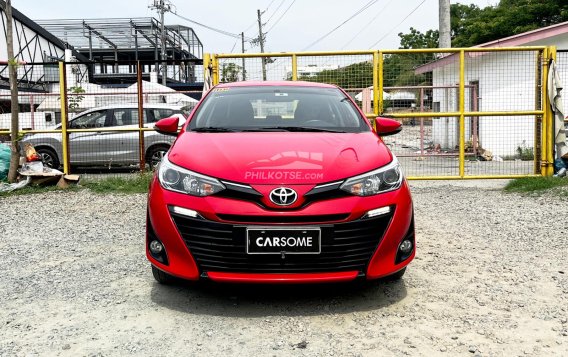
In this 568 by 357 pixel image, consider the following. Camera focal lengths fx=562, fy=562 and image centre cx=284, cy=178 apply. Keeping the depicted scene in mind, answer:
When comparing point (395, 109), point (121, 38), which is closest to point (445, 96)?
point (395, 109)

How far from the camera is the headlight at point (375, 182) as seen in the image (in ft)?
11.1

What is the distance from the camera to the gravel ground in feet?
9.86

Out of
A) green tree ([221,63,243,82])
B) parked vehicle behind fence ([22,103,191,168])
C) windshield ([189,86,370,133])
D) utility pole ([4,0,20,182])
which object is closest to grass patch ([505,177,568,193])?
windshield ([189,86,370,133])

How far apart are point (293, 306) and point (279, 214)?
0.70 metres

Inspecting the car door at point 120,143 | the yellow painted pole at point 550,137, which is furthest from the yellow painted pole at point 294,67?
the yellow painted pole at point 550,137

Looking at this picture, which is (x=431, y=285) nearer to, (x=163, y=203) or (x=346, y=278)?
(x=346, y=278)

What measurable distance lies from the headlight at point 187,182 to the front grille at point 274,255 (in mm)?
172

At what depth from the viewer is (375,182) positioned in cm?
347

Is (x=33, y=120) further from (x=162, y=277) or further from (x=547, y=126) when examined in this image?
(x=547, y=126)

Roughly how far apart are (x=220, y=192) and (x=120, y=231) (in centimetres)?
298

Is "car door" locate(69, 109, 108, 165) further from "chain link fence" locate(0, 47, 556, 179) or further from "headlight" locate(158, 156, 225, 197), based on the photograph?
"headlight" locate(158, 156, 225, 197)

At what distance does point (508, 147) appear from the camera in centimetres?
1224

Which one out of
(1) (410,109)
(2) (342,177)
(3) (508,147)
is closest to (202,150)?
(2) (342,177)

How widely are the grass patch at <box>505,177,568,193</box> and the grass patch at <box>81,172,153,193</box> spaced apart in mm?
5533
